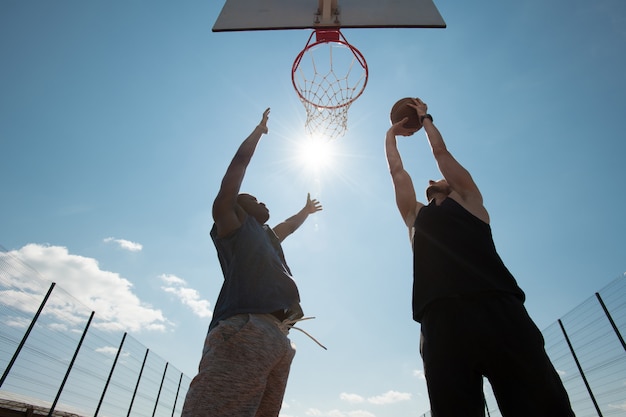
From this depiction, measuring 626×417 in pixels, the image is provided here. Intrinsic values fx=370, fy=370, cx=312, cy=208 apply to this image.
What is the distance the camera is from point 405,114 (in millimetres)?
3168

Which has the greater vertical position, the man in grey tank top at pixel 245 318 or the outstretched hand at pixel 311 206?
the outstretched hand at pixel 311 206

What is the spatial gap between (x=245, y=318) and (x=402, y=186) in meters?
1.26

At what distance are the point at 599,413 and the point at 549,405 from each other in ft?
22.7

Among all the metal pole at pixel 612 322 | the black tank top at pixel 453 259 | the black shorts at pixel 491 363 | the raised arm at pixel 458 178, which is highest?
the metal pole at pixel 612 322

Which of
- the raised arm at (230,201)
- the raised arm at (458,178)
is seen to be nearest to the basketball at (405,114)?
the raised arm at (458,178)

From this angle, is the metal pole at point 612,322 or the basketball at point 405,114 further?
the metal pole at point 612,322

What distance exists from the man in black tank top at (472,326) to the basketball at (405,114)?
133 centimetres

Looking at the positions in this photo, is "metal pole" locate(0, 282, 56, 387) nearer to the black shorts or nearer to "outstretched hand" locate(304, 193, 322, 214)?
"outstretched hand" locate(304, 193, 322, 214)

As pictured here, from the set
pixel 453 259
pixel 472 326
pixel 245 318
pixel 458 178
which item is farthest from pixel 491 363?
pixel 245 318

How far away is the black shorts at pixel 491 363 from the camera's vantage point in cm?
134

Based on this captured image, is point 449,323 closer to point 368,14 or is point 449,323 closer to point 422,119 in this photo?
point 422,119

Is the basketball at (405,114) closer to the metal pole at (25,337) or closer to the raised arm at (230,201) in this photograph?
the raised arm at (230,201)

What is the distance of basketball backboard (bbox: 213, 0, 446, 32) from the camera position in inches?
168

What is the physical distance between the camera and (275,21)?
440cm
